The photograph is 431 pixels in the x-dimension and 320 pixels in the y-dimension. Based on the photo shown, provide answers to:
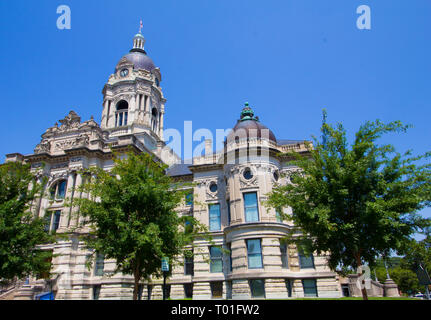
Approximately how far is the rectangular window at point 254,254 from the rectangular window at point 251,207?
215cm

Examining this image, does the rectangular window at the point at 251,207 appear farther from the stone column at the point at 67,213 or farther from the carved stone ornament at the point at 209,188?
the stone column at the point at 67,213

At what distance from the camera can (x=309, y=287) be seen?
91.7 feet

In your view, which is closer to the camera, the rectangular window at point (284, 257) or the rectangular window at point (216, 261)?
the rectangular window at point (284, 257)

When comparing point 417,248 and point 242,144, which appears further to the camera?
point 242,144

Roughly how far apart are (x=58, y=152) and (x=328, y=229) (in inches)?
1306

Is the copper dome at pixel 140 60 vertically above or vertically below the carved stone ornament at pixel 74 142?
above

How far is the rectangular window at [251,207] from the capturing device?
28.9 metres

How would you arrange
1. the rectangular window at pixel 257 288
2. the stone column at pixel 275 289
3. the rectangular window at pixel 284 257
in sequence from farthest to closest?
the rectangular window at pixel 284 257
the rectangular window at pixel 257 288
the stone column at pixel 275 289

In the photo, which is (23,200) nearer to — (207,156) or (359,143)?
(207,156)

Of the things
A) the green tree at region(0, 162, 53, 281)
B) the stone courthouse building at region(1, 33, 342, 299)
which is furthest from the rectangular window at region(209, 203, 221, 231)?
the green tree at region(0, 162, 53, 281)

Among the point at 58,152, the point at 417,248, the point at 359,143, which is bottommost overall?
the point at 417,248

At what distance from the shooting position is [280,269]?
26797 mm

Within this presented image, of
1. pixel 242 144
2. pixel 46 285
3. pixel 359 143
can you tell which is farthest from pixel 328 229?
pixel 46 285

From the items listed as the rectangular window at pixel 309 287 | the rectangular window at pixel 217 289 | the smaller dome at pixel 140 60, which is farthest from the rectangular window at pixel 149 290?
the smaller dome at pixel 140 60
